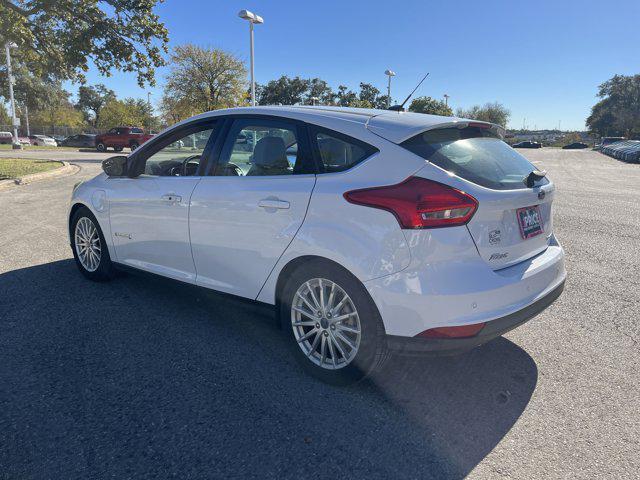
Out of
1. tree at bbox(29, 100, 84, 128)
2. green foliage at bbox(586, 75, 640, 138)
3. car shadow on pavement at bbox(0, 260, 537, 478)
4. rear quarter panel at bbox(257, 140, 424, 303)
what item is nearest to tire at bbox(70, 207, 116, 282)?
car shadow on pavement at bbox(0, 260, 537, 478)

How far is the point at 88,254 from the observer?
4.77 metres

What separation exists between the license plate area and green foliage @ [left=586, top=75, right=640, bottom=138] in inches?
4089

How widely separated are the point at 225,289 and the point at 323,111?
57.4 inches

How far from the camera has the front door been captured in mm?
3719

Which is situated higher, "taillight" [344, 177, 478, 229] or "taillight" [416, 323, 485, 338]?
"taillight" [344, 177, 478, 229]

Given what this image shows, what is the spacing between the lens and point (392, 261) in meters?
2.53

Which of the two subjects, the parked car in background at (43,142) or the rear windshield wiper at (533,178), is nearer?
the rear windshield wiper at (533,178)

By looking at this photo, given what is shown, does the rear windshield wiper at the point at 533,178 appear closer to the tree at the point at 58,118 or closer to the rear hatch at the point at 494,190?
the rear hatch at the point at 494,190

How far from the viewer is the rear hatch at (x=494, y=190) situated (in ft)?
8.57

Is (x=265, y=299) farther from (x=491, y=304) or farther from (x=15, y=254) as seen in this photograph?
(x=15, y=254)

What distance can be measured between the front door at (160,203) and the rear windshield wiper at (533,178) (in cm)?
233

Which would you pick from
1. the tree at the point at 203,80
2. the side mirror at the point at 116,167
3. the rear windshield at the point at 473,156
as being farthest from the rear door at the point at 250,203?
the tree at the point at 203,80

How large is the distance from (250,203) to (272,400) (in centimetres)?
128

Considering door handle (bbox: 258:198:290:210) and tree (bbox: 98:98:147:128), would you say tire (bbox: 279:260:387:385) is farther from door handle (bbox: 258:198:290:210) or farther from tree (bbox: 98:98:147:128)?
tree (bbox: 98:98:147:128)
